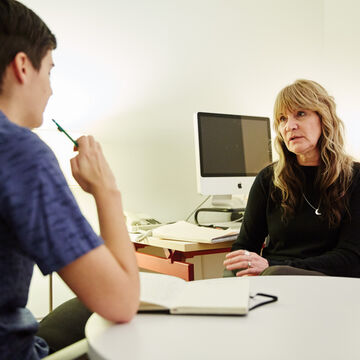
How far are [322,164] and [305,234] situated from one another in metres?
0.30

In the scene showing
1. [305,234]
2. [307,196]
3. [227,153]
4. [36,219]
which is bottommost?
[305,234]

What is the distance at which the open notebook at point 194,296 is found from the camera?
0.71m

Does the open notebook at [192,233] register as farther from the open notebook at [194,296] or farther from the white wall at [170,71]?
the open notebook at [194,296]

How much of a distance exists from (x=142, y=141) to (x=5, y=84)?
5.88 ft

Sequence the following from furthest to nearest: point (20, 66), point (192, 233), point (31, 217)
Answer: point (192, 233) < point (20, 66) < point (31, 217)

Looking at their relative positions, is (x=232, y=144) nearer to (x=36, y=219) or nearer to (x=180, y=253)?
(x=180, y=253)

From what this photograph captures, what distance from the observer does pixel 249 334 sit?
622 millimetres

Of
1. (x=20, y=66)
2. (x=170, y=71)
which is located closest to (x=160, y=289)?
(x=20, y=66)

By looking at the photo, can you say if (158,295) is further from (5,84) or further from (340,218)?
(340,218)

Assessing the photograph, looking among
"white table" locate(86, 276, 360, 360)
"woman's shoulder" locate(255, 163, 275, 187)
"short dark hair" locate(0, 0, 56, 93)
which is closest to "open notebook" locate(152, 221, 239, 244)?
"woman's shoulder" locate(255, 163, 275, 187)

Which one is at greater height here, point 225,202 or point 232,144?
point 232,144

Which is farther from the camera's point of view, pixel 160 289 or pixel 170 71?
pixel 170 71

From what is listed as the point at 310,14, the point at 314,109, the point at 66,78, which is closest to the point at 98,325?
the point at 314,109

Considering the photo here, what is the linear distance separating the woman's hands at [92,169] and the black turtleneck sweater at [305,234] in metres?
0.94
